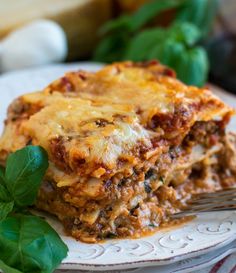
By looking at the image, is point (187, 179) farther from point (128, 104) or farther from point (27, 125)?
point (27, 125)

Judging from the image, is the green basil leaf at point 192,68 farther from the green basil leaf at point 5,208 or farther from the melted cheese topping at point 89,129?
the green basil leaf at point 5,208

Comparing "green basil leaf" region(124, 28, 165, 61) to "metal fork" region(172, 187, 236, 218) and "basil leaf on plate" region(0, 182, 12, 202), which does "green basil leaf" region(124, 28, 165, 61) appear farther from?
"basil leaf on plate" region(0, 182, 12, 202)

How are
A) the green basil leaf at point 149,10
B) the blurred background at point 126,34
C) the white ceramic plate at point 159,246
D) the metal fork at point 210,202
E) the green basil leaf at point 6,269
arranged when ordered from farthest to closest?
1. the green basil leaf at point 149,10
2. the blurred background at point 126,34
3. the metal fork at point 210,202
4. the white ceramic plate at point 159,246
5. the green basil leaf at point 6,269

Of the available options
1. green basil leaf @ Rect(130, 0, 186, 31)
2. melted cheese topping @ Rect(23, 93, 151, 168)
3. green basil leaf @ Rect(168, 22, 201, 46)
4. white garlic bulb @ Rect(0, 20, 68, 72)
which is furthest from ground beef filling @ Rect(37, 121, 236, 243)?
green basil leaf @ Rect(130, 0, 186, 31)

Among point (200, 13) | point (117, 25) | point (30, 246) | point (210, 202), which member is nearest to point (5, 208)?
point (30, 246)

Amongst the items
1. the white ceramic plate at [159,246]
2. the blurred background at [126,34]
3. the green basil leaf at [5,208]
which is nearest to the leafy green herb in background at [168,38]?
the blurred background at [126,34]

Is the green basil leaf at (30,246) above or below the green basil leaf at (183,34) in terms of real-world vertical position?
below

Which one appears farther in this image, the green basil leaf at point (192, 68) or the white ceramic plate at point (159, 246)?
the green basil leaf at point (192, 68)
